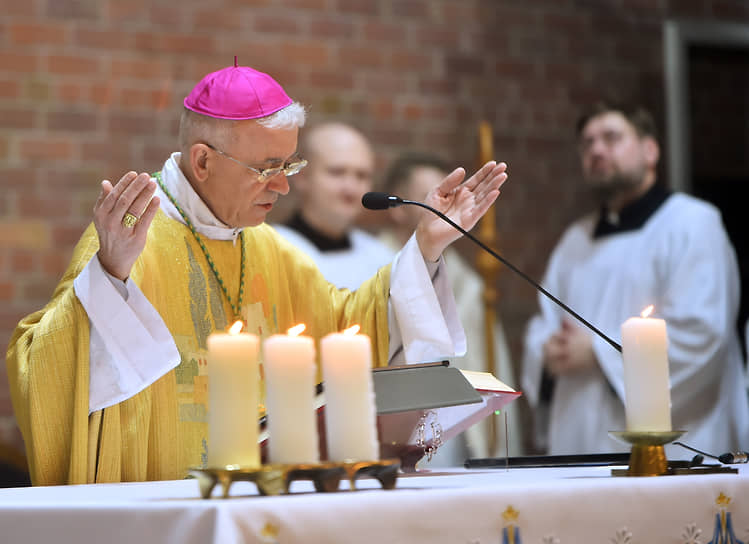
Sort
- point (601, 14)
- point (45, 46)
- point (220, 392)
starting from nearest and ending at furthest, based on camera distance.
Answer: point (220, 392)
point (45, 46)
point (601, 14)

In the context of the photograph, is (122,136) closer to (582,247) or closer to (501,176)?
(582,247)

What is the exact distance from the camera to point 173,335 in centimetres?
261

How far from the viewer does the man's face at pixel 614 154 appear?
5512mm

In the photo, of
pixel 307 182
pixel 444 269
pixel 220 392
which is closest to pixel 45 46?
pixel 307 182

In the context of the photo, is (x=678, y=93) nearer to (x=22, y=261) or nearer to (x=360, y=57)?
(x=360, y=57)

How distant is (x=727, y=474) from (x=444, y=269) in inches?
42.7

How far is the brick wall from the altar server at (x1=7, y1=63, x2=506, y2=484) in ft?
9.02

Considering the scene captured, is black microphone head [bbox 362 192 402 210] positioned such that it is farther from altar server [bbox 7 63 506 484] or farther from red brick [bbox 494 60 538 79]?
red brick [bbox 494 60 538 79]

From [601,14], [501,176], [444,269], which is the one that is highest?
[601,14]

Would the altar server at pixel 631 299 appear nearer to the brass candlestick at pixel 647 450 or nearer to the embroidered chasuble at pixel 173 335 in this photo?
the embroidered chasuble at pixel 173 335

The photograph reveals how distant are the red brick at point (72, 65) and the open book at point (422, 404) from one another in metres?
3.97

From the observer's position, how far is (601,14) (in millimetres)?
6539

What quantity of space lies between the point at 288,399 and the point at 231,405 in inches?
3.0

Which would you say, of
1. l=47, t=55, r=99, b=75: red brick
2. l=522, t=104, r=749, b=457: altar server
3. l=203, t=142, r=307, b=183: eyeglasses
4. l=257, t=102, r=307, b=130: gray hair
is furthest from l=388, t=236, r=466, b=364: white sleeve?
l=47, t=55, r=99, b=75: red brick
